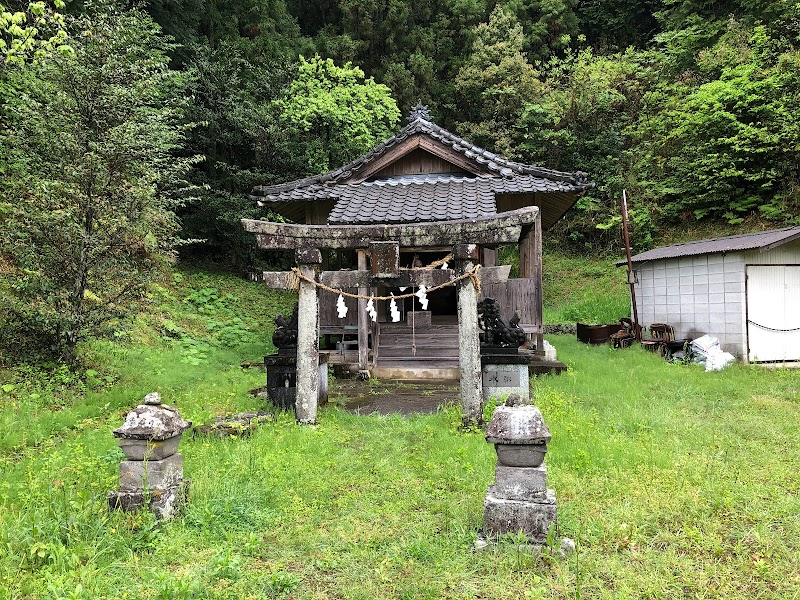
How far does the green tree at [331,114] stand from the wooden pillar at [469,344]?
501 inches

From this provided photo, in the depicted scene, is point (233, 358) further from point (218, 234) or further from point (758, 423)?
point (758, 423)

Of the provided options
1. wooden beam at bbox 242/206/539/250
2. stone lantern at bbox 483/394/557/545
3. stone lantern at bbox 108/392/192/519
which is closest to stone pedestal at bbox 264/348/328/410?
wooden beam at bbox 242/206/539/250

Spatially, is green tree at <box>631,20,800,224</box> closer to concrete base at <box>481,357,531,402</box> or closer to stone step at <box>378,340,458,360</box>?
stone step at <box>378,340,458,360</box>

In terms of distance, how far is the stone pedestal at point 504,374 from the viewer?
8.30 meters

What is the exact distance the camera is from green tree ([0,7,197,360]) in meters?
8.23

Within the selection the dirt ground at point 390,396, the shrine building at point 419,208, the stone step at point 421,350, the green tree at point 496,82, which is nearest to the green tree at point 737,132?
the green tree at point 496,82

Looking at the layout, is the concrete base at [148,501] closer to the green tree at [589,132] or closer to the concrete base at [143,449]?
the concrete base at [143,449]

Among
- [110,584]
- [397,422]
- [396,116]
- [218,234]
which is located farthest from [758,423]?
[218,234]

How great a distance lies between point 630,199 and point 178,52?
65.8 feet

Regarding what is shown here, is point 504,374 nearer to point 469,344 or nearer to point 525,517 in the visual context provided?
point 469,344

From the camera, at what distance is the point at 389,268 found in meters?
7.50

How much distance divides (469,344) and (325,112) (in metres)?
14.1

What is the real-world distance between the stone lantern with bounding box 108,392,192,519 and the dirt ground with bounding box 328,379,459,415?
419 cm

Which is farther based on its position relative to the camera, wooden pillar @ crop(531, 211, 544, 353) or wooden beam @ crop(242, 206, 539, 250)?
wooden pillar @ crop(531, 211, 544, 353)
